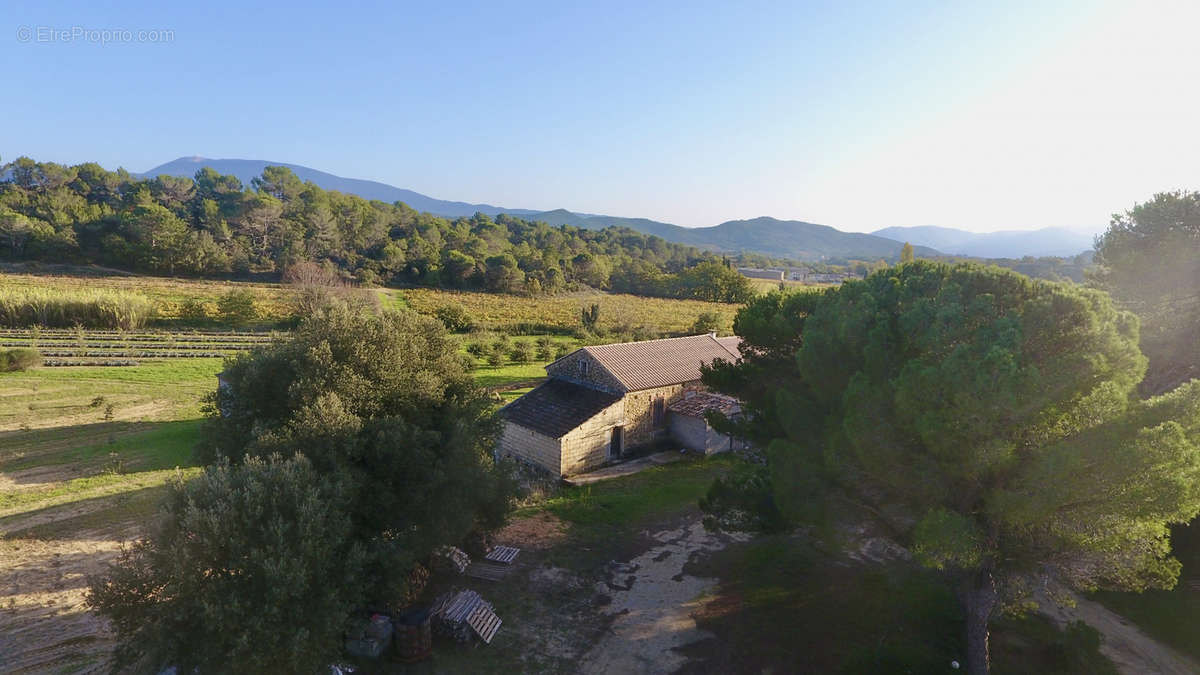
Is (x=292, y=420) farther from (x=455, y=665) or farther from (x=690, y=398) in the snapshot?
(x=690, y=398)

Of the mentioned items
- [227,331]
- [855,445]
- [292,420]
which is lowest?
[227,331]

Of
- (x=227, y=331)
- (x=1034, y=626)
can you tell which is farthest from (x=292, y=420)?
(x=227, y=331)

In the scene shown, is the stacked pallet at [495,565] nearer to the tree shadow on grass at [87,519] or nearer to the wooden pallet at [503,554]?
the wooden pallet at [503,554]

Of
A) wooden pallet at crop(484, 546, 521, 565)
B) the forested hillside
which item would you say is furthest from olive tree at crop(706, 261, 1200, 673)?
the forested hillside

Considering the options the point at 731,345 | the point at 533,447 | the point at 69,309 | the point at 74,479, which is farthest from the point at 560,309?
the point at 74,479

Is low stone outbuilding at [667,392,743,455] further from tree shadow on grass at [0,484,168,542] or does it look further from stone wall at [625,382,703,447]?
tree shadow on grass at [0,484,168,542]

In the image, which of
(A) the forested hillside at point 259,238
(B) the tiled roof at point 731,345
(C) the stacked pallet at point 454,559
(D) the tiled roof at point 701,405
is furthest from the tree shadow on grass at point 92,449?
(A) the forested hillside at point 259,238
